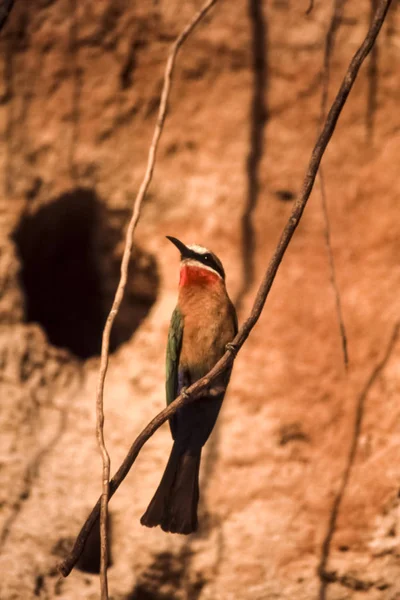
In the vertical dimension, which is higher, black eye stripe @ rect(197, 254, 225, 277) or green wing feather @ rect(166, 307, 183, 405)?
black eye stripe @ rect(197, 254, 225, 277)

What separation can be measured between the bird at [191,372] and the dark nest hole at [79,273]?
62 cm

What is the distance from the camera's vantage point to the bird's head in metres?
2.08

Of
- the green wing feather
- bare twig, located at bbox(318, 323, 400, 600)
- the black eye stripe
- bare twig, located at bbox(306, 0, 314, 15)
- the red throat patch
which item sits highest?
bare twig, located at bbox(306, 0, 314, 15)

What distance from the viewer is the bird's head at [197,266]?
2.08 meters

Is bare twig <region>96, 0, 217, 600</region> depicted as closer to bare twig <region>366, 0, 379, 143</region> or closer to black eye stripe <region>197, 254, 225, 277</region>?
black eye stripe <region>197, 254, 225, 277</region>

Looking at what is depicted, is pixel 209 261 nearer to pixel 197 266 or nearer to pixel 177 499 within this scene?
pixel 197 266

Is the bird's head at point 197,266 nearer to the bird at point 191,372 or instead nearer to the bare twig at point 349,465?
the bird at point 191,372

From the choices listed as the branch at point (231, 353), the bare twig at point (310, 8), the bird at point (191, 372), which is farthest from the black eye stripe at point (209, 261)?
the bare twig at point (310, 8)

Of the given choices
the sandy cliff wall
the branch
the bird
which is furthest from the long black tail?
the sandy cliff wall

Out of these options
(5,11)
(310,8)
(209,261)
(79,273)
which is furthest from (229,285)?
(5,11)

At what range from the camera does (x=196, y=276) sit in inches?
82.0

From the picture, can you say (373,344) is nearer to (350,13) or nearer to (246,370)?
(246,370)

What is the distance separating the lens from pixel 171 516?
5.93ft

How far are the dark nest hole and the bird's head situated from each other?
0.59m
